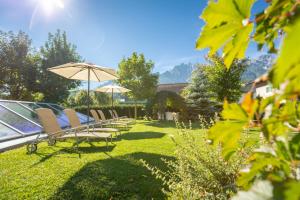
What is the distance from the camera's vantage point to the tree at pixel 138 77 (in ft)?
94.3

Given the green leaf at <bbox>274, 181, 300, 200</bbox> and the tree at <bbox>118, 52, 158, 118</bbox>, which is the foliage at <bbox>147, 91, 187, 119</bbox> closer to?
the tree at <bbox>118, 52, 158, 118</bbox>

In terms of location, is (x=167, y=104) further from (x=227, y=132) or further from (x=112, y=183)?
(x=227, y=132)

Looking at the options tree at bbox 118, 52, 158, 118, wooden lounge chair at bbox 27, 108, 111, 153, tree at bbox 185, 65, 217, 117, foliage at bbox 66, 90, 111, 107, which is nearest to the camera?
wooden lounge chair at bbox 27, 108, 111, 153

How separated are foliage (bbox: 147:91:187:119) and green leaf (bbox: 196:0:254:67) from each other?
78.8 feet

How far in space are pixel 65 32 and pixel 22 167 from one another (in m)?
28.9

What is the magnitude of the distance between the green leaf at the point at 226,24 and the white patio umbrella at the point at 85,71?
32.3 feet

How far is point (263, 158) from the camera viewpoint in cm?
59

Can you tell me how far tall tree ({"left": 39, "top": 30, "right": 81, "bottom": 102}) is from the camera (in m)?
27.4

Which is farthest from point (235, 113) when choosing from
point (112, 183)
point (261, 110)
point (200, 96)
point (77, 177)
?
point (200, 96)

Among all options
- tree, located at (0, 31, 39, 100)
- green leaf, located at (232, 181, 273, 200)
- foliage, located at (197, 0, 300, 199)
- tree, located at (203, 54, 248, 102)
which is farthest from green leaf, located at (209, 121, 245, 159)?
tree, located at (0, 31, 39, 100)

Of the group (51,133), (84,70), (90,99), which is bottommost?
(51,133)

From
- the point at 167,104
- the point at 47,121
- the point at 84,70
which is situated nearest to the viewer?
the point at 47,121

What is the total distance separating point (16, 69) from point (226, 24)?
29480 mm

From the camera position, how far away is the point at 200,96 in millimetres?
24391
